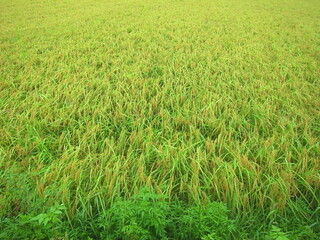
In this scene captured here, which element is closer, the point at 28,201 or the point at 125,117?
the point at 28,201

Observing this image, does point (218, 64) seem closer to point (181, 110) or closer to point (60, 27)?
point (181, 110)

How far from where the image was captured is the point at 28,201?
1.51m

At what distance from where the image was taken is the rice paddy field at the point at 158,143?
4.52 feet

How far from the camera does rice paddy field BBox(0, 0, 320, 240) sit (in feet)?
4.52

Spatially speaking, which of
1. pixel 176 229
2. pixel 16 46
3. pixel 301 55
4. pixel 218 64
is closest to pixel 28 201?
pixel 176 229

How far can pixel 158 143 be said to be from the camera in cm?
215

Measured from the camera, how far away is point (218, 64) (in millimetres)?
4164

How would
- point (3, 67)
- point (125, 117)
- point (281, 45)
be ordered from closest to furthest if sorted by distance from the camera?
1. point (125, 117)
2. point (3, 67)
3. point (281, 45)

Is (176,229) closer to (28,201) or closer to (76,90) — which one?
(28,201)

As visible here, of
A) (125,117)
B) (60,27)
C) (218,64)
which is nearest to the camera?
(125,117)

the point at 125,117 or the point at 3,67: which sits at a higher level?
the point at 3,67

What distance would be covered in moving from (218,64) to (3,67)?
3541mm

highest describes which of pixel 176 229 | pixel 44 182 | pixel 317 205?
pixel 44 182

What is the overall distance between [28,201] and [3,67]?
10.4 ft
